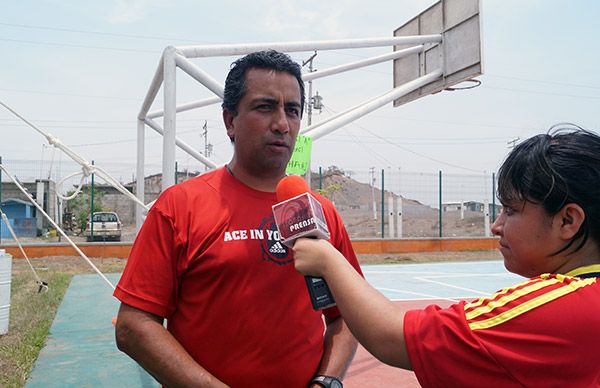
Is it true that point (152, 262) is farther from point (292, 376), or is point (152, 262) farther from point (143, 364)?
point (292, 376)

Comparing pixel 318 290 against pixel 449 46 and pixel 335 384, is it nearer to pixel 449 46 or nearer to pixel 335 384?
pixel 335 384

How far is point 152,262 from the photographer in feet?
6.06

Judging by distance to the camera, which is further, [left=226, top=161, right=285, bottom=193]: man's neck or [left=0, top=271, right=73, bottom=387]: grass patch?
[left=0, top=271, right=73, bottom=387]: grass patch

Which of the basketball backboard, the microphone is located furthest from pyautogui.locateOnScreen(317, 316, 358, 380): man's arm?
the basketball backboard

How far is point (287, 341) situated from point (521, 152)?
1.09 metres

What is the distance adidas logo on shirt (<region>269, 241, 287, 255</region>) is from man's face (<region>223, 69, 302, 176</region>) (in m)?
0.33

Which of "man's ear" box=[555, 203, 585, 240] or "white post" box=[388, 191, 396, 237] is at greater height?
"man's ear" box=[555, 203, 585, 240]

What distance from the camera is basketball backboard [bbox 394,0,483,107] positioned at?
706cm

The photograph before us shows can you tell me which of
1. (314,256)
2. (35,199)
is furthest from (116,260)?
(314,256)

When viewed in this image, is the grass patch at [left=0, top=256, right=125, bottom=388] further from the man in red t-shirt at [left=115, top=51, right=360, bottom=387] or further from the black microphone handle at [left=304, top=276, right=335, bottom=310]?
the black microphone handle at [left=304, top=276, right=335, bottom=310]

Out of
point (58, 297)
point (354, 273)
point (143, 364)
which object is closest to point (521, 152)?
point (354, 273)

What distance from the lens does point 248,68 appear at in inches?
84.7

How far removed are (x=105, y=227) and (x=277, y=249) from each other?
19894 millimetres

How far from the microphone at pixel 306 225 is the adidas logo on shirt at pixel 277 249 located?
0.31 metres
